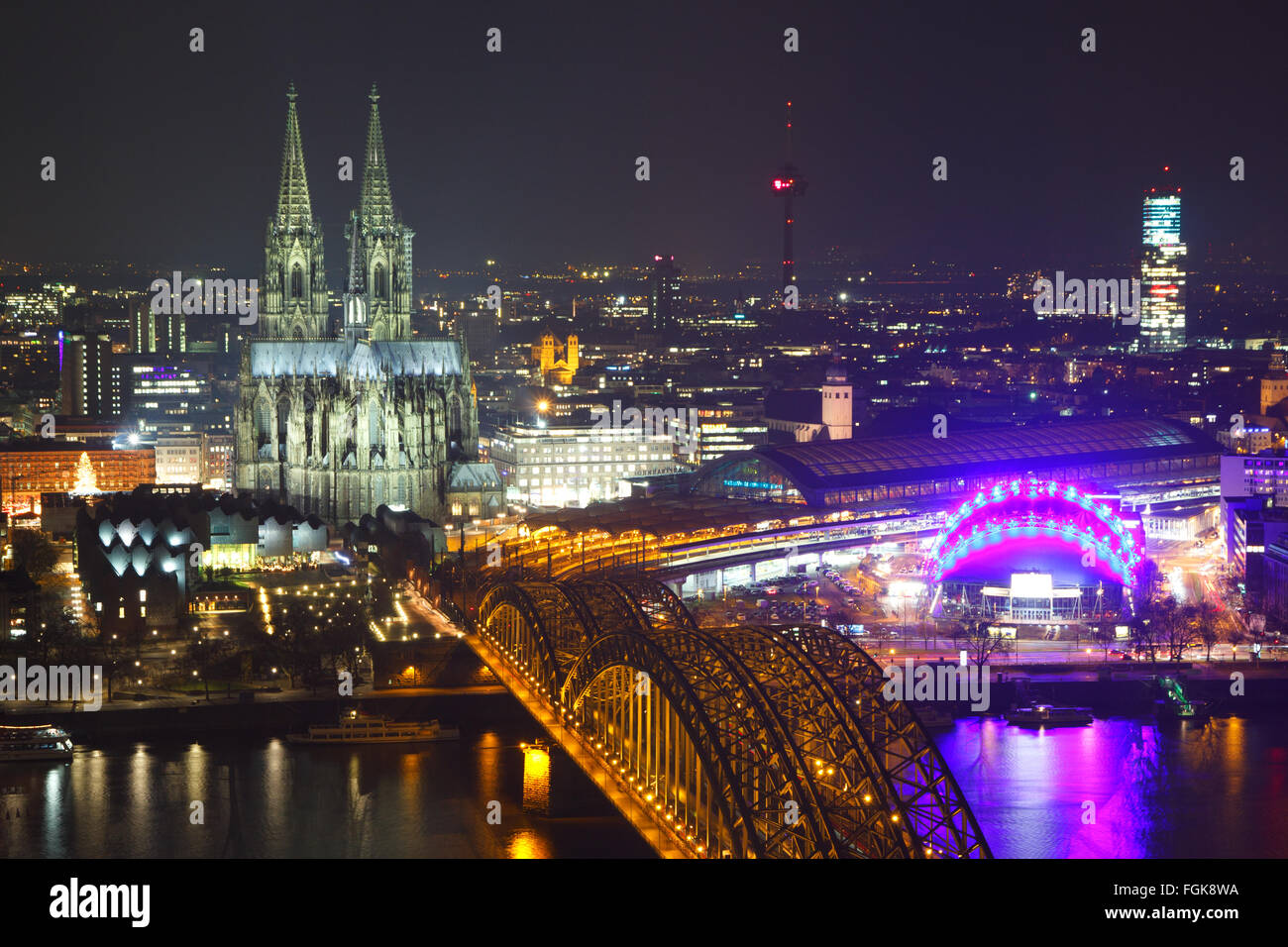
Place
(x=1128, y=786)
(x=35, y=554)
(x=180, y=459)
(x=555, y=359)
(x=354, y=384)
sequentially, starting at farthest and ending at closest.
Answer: (x=555, y=359)
(x=180, y=459)
(x=354, y=384)
(x=35, y=554)
(x=1128, y=786)

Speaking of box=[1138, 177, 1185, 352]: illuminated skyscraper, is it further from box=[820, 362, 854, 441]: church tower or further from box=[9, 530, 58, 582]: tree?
box=[9, 530, 58, 582]: tree

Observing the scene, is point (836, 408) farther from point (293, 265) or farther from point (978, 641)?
point (978, 641)

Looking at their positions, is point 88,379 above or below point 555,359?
below

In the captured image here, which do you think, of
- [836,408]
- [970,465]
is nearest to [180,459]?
[836,408]

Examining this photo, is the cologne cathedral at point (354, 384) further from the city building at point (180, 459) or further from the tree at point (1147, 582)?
the tree at point (1147, 582)

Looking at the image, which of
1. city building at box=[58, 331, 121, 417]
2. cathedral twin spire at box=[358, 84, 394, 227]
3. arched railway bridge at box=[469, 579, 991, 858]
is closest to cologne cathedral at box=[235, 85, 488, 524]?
cathedral twin spire at box=[358, 84, 394, 227]

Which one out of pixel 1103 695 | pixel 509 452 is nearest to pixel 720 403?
pixel 509 452
